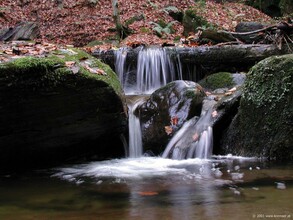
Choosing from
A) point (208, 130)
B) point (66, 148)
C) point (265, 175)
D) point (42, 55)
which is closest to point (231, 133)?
point (208, 130)

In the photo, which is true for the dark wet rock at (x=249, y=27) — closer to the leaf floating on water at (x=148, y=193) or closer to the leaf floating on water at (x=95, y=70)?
the leaf floating on water at (x=95, y=70)

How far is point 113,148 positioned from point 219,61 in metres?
4.57

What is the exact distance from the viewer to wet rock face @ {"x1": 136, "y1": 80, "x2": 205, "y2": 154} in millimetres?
6820

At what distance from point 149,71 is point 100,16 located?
352 inches

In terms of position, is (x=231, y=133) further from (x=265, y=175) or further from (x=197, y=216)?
(x=197, y=216)

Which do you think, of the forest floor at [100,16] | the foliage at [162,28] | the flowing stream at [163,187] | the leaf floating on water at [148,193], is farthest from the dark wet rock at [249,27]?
the leaf floating on water at [148,193]

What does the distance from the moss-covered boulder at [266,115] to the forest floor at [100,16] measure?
935 centimetres

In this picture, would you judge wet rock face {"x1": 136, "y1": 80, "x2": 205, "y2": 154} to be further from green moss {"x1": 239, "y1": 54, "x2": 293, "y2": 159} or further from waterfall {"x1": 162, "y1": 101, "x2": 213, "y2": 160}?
green moss {"x1": 239, "y1": 54, "x2": 293, "y2": 159}

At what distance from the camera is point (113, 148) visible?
6691 millimetres

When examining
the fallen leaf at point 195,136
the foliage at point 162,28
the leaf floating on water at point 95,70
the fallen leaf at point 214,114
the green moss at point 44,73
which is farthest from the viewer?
the foliage at point 162,28

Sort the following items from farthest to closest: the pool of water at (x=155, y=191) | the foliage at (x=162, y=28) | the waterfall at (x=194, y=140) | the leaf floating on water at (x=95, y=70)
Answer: the foliage at (x=162, y=28), the waterfall at (x=194, y=140), the leaf floating on water at (x=95, y=70), the pool of water at (x=155, y=191)

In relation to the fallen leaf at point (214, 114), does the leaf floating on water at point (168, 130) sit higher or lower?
lower

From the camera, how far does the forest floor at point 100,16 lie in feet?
54.3

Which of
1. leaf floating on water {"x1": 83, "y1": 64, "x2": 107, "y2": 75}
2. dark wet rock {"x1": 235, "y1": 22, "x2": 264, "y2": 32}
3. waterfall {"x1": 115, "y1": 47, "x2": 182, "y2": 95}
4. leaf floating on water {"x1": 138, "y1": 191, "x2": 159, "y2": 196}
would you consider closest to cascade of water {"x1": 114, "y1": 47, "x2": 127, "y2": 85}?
waterfall {"x1": 115, "y1": 47, "x2": 182, "y2": 95}
